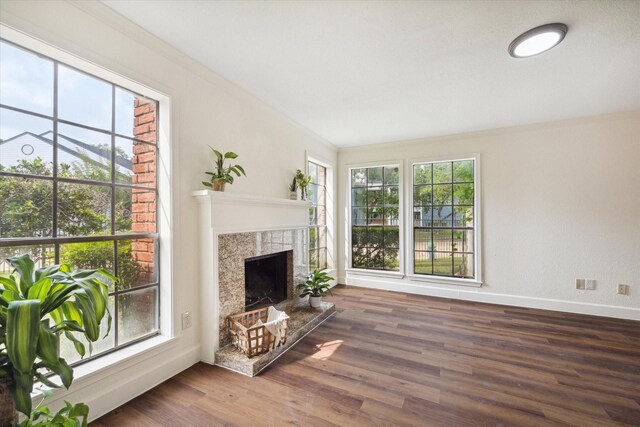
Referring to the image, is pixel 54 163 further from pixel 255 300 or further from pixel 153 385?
pixel 255 300

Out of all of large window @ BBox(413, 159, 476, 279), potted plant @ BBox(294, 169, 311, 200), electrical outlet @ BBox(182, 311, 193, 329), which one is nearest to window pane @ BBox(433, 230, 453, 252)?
large window @ BBox(413, 159, 476, 279)

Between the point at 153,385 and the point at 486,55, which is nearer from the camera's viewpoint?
the point at 153,385

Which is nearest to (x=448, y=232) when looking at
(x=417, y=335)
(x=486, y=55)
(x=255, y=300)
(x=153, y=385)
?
(x=417, y=335)

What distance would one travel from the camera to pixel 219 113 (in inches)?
101

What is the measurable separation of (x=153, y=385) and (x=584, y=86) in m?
4.55

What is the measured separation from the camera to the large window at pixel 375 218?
4.65m

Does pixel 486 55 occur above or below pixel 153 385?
above

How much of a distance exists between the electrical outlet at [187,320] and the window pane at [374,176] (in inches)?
138

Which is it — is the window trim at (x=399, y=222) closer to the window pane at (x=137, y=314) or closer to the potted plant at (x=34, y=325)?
the window pane at (x=137, y=314)

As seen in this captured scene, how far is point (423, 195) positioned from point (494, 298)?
1.78m

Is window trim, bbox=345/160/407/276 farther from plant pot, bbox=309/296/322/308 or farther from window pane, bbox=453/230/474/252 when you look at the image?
plant pot, bbox=309/296/322/308

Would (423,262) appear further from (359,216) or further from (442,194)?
(359,216)

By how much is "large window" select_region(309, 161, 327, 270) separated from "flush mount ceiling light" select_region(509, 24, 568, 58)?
2852 millimetres

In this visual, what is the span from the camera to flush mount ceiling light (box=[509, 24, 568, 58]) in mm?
1841
